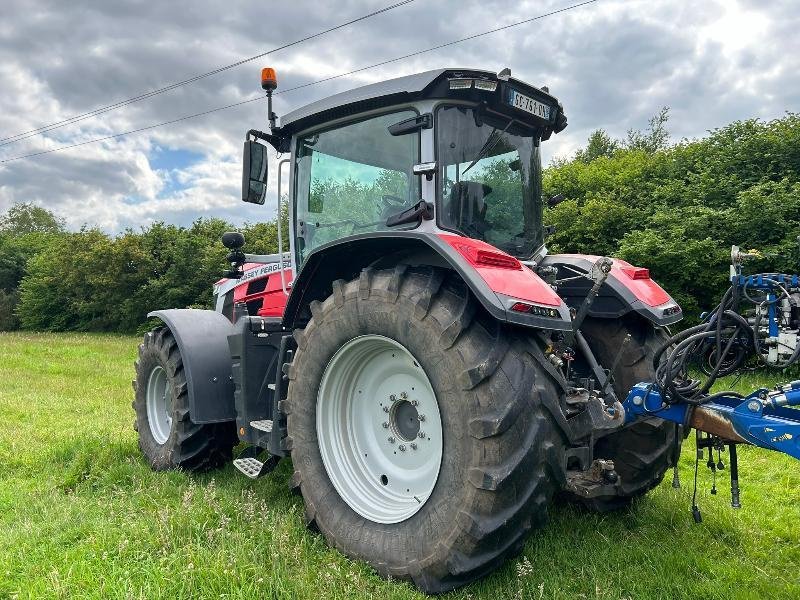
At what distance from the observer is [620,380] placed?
3.62 metres

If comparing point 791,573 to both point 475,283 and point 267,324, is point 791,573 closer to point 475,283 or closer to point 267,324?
point 475,283

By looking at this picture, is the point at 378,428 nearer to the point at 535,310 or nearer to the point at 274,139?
the point at 535,310

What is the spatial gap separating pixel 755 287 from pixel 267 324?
2737mm

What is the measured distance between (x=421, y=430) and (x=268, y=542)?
922 millimetres

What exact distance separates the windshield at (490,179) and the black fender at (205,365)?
1.98m

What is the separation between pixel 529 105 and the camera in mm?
3559

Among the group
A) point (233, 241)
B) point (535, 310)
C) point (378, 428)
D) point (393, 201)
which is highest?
point (393, 201)

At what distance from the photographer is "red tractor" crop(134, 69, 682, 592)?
2.56m

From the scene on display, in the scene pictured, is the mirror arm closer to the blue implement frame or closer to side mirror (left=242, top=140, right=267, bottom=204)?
side mirror (left=242, top=140, right=267, bottom=204)

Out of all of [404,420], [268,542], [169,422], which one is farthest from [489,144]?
[169,422]

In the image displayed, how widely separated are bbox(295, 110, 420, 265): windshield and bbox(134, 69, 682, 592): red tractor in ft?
0.04

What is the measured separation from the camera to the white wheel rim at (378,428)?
3.03m

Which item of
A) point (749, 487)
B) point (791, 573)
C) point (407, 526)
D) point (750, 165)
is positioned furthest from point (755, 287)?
point (750, 165)

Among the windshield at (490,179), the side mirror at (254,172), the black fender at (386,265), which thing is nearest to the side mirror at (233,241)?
the side mirror at (254,172)
